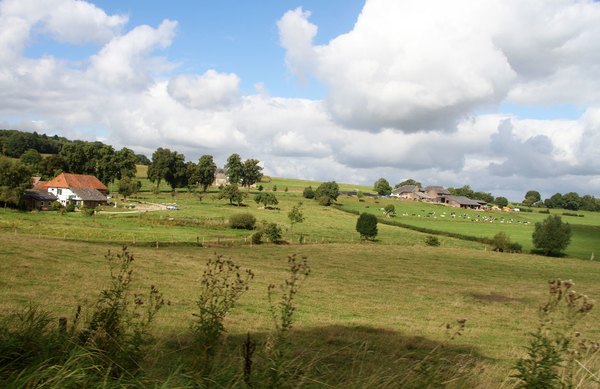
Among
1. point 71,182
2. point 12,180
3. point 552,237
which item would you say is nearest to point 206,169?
point 71,182

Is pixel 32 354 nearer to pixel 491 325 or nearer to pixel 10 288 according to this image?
pixel 10 288

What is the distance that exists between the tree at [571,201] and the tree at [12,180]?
581 feet

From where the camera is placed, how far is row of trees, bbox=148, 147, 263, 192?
10988 centimetres

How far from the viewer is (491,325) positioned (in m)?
15.4

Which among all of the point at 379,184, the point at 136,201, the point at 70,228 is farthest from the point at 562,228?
the point at 379,184

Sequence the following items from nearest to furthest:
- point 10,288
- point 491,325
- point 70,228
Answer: point 10,288 < point 491,325 < point 70,228

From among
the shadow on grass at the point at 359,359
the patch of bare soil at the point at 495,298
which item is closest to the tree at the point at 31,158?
the patch of bare soil at the point at 495,298

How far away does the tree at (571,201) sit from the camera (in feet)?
453

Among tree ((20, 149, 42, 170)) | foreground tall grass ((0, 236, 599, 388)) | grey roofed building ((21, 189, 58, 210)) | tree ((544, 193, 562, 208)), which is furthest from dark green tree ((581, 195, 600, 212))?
tree ((20, 149, 42, 170))

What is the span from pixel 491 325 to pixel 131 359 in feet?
52.9

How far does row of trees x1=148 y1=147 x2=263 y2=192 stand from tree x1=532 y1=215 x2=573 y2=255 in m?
90.0

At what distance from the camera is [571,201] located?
139000 mm

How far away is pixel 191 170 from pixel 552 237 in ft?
333

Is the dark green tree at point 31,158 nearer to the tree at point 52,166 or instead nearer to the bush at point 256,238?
the tree at point 52,166
